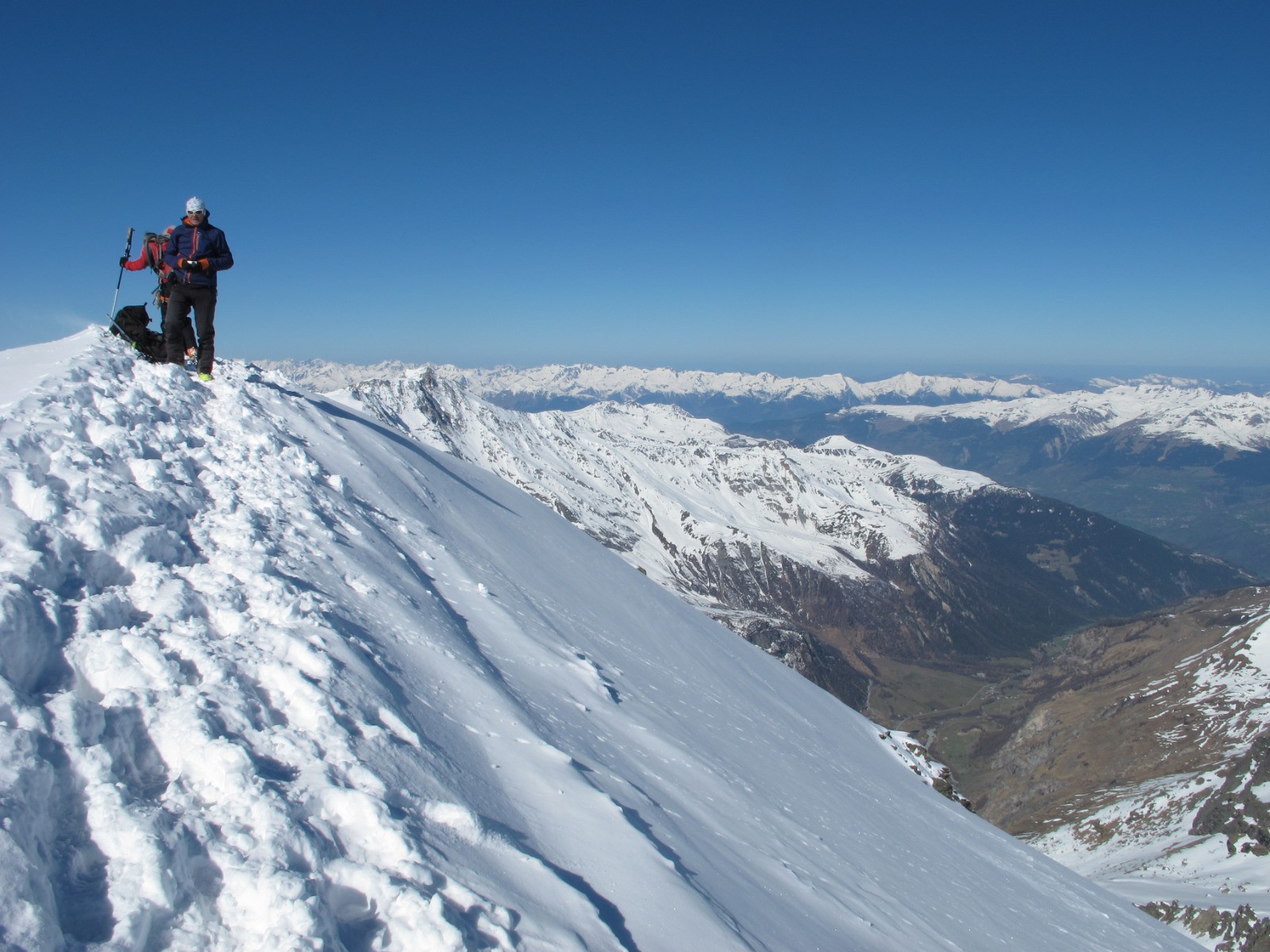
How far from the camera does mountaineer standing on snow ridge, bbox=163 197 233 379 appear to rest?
44.2 ft

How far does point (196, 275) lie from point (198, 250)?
60 centimetres

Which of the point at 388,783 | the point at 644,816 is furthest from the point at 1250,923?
the point at 388,783

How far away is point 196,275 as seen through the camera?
13844 millimetres

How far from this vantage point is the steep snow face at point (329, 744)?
498 centimetres

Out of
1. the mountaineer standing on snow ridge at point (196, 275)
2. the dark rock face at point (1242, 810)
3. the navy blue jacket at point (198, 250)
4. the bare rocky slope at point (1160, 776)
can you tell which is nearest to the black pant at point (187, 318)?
the mountaineer standing on snow ridge at point (196, 275)

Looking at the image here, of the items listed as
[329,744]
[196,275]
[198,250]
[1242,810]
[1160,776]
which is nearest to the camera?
[329,744]

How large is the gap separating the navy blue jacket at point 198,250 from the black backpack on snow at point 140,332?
228 cm

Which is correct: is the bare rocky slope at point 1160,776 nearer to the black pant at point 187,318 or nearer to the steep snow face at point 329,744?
the steep snow face at point 329,744

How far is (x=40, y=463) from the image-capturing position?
27.9 feet

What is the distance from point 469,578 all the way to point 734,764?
7.54 metres

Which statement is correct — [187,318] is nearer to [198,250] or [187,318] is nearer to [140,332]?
[140,332]

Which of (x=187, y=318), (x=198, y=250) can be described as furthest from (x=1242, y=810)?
(x=198, y=250)

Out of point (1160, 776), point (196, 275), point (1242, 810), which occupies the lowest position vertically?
point (1160, 776)

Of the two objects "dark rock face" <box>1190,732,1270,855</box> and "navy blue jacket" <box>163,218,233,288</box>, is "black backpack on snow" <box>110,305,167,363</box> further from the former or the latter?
"dark rock face" <box>1190,732,1270,855</box>
